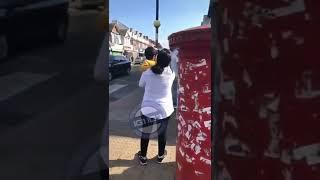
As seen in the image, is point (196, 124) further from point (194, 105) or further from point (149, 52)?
point (149, 52)

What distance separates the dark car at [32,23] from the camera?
52.0 inches

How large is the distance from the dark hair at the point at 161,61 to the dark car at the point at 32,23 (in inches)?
145

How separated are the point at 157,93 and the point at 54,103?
3.79 metres

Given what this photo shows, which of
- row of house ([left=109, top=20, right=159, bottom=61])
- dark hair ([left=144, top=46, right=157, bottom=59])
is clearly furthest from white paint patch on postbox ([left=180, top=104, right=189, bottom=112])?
row of house ([left=109, top=20, right=159, bottom=61])

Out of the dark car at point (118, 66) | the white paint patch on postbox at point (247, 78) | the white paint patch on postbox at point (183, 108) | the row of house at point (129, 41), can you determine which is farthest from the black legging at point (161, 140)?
the row of house at point (129, 41)

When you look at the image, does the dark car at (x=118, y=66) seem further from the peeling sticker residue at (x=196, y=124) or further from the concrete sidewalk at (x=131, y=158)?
the peeling sticker residue at (x=196, y=124)

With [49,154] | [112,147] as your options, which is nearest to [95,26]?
[49,154]

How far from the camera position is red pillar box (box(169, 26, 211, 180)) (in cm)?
385

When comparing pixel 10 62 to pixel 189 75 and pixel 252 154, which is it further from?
pixel 189 75

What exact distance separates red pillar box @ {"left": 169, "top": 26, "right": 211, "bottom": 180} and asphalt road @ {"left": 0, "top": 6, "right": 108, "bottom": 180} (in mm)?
2496

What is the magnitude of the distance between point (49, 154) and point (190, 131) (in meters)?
2.78

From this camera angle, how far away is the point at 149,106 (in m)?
5.18

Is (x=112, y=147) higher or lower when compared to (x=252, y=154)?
lower
